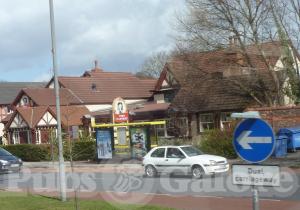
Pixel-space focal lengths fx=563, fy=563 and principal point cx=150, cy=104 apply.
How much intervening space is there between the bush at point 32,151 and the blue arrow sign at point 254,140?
36464mm

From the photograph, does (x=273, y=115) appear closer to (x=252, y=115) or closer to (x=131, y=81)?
(x=252, y=115)

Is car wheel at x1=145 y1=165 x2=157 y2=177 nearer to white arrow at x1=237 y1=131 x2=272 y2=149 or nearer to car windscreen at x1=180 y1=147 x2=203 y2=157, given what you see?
car windscreen at x1=180 y1=147 x2=203 y2=157

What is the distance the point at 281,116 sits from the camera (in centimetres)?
3097

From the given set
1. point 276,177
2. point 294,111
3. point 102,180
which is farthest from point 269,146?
point 294,111

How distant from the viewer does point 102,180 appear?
24078 mm

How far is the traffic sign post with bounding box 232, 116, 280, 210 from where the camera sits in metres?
6.67

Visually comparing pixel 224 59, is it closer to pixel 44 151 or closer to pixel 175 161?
pixel 175 161

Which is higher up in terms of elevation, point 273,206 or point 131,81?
point 131,81

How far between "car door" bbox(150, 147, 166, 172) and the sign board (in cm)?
1725

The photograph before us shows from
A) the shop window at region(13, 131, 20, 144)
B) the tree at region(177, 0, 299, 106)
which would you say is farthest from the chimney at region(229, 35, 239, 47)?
the shop window at region(13, 131, 20, 144)

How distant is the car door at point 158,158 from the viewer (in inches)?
952

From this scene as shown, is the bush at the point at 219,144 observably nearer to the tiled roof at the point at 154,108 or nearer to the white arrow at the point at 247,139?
the tiled roof at the point at 154,108

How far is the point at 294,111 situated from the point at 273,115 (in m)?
1.15

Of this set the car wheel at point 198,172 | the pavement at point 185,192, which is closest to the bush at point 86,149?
the pavement at point 185,192
